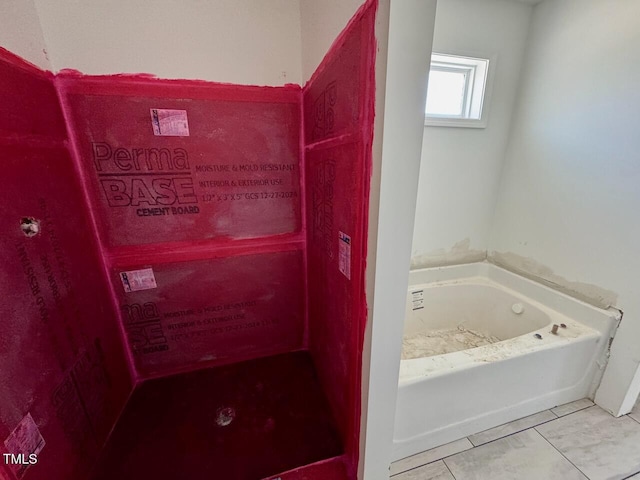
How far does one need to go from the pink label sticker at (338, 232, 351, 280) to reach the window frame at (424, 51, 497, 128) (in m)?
1.33

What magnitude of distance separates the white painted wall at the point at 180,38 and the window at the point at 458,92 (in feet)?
3.63

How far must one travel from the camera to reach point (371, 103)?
59cm

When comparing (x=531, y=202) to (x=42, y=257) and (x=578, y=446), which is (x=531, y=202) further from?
(x=42, y=257)

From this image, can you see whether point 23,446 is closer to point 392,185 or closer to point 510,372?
point 392,185

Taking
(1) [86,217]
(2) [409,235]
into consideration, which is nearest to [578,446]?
(2) [409,235]

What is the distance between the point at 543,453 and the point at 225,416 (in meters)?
1.50

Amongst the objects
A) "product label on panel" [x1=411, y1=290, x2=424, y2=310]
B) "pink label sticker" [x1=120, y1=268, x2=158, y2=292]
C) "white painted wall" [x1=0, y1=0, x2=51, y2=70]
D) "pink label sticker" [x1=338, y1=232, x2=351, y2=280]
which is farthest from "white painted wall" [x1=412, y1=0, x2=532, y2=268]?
"white painted wall" [x1=0, y1=0, x2=51, y2=70]

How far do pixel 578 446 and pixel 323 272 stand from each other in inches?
58.9

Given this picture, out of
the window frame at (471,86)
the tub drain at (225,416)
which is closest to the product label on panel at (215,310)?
the tub drain at (225,416)

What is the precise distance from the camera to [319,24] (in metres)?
0.91

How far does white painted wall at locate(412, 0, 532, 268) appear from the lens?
5.43 feet

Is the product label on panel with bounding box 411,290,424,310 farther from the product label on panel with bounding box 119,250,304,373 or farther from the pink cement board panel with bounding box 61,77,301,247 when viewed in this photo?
the pink cement board panel with bounding box 61,77,301,247

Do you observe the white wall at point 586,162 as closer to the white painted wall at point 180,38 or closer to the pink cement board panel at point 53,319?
the white painted wall at point 180,38

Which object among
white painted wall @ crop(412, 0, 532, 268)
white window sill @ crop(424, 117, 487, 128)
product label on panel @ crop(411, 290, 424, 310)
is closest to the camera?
white painted wall @ crop(412, 0, 532, 268)
